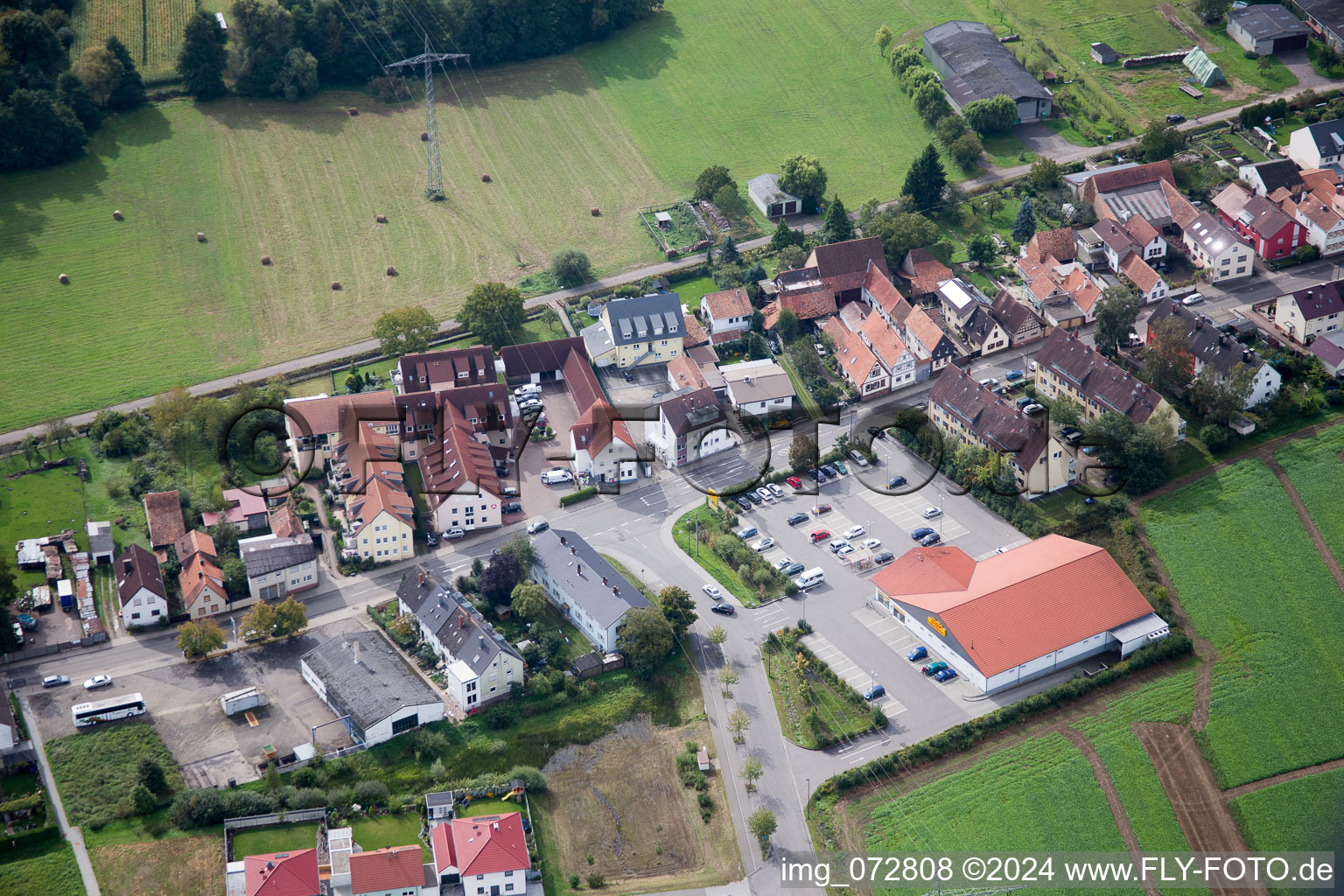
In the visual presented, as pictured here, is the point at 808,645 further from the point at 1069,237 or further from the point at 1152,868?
the point at 1069,237

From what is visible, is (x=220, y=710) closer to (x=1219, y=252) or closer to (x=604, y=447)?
(x=604, y=447)

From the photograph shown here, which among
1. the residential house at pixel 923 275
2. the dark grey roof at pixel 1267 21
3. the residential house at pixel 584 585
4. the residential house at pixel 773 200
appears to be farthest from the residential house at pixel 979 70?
the residential house at pixel 584 585

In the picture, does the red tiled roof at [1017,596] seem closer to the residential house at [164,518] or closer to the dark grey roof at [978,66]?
the residential house at [164,518]

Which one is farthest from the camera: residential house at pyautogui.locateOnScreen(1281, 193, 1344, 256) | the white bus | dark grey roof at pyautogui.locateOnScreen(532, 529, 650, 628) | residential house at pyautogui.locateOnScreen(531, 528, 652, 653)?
residential house at pyautogui.locateOnScreen(1281, 193, 1344, 256)

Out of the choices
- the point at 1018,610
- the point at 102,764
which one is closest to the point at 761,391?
the point at 1018,610

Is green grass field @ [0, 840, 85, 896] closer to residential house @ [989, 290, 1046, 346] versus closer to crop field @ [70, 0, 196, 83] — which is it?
residential house @ [989, 290, 1046, 346]

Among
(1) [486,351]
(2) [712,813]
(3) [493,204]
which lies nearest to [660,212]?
(3) [493,204]

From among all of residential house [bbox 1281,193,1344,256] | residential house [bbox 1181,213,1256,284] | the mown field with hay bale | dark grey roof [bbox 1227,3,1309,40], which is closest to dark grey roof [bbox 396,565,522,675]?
the mown field with hay bale
